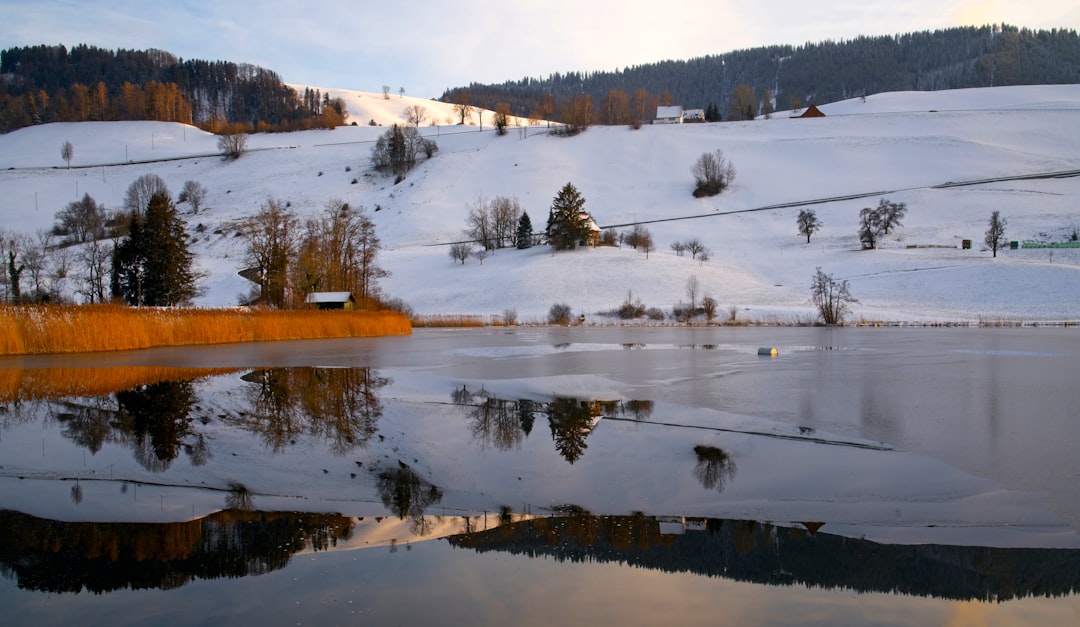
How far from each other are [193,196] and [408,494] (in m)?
107

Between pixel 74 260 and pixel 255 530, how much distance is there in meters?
85.0

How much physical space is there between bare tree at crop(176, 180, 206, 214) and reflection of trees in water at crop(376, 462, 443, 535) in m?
103

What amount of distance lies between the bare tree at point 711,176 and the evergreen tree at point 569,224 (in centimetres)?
2637

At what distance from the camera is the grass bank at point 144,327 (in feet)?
68.9

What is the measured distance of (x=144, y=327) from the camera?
24.6m

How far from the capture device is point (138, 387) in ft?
41.5

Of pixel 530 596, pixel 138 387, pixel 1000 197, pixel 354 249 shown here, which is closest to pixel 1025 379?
pixel 530 596

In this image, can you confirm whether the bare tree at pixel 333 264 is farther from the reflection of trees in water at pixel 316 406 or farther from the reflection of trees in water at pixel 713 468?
the reflection of trees in water at pixel 713 468

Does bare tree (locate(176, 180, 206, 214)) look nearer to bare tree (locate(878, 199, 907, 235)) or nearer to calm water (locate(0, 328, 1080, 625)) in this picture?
bare tree (locate(878, 199, 907, 235))

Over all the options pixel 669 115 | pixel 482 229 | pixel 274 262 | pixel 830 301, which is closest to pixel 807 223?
pixel 830 301

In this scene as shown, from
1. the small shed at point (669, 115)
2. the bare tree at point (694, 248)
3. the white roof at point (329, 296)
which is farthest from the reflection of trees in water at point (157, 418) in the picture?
the small shed at point (669, 115)

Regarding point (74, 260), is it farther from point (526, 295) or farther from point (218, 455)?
point (218, 455)

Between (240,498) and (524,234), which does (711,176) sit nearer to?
(524,234)

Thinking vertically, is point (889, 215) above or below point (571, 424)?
above
